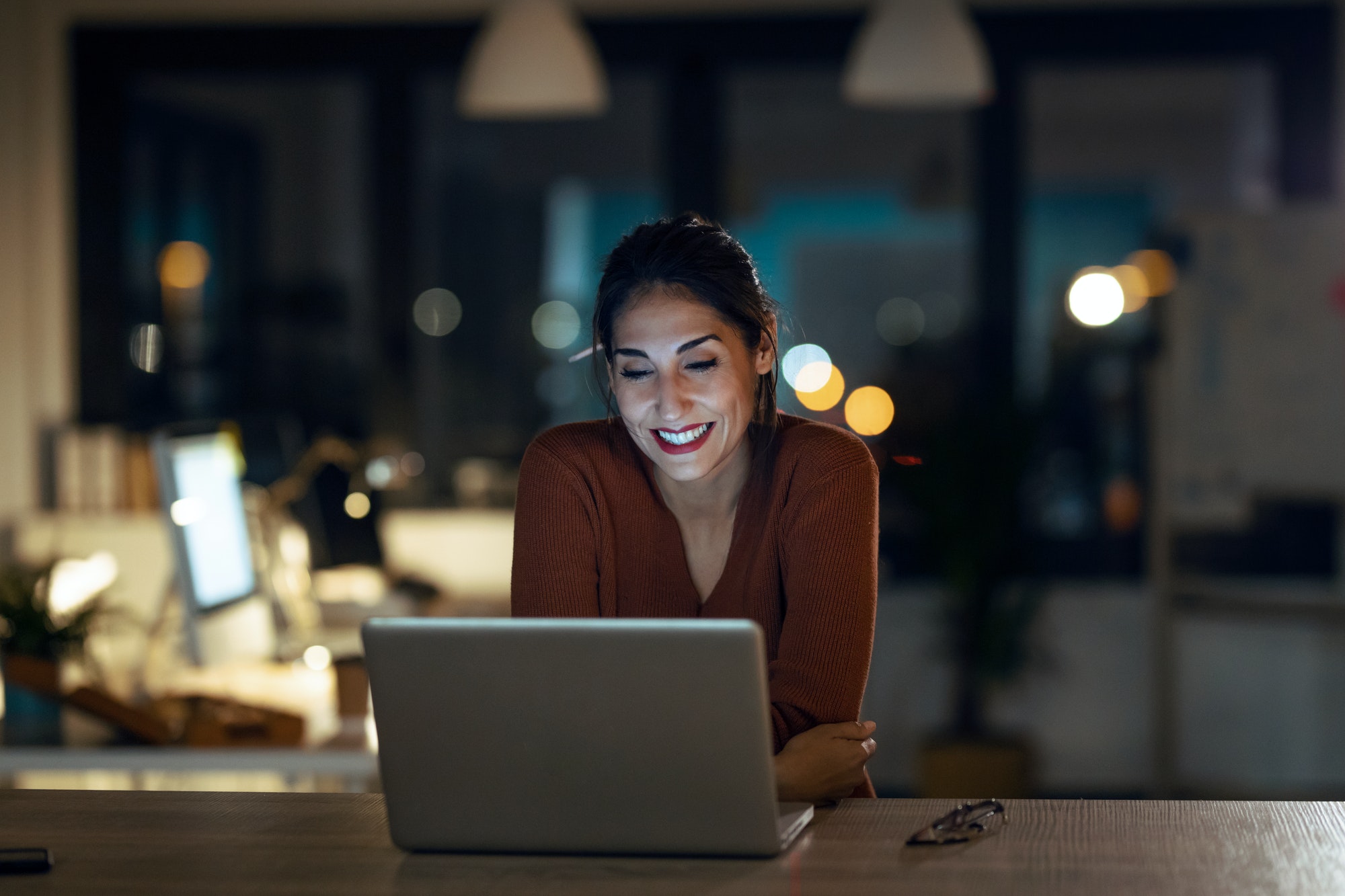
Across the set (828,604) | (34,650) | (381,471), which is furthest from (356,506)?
(828,604)

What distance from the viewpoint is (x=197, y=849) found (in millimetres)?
1234

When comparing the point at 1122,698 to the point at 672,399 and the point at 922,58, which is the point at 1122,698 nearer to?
the point at 922,58

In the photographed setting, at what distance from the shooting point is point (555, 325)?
4980 millimetres

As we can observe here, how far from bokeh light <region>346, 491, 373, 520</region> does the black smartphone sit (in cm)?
270

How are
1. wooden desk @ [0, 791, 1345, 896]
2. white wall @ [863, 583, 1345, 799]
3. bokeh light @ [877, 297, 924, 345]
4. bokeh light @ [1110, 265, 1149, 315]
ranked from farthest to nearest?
bokeh light @ [877, 297, 924, 345], bokeh light @ [1110, 265, 1149, 315], white wall @ [863, 583, 1345, 799], wooden desk @ [0, 791, 1345, 896]

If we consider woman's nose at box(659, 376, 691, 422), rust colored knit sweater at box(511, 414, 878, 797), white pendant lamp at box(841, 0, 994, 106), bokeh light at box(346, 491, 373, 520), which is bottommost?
bokeh light at box(346, 491, 373, 520)

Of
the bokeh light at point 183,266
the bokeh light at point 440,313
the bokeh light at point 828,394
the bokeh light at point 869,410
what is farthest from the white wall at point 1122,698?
the bokeh light at point 183,266

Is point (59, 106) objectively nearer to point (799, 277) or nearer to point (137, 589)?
point (137, 589)

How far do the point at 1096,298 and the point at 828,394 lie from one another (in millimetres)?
1025

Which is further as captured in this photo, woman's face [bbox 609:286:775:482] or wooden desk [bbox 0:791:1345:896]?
woman's face [bbox 609:286:775:482]

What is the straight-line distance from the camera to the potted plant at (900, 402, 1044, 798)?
4301 millimetres

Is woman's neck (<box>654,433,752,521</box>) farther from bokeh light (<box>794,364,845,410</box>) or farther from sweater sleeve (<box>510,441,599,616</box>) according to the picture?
bokeh light (<box>794,364,845,410</box>)

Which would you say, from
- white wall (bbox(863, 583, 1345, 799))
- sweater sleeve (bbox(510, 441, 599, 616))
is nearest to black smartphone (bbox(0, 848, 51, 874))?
sweater sleeve (bbox(510, 441, 599, 616))

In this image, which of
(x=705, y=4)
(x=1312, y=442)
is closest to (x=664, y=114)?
(x=705, y=4)
